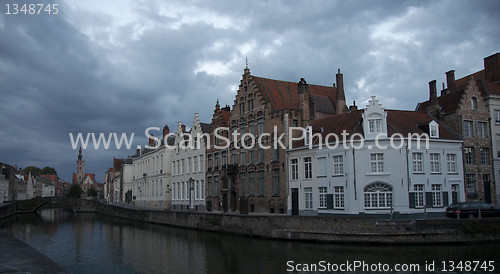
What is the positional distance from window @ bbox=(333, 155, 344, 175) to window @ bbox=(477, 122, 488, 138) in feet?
35.8

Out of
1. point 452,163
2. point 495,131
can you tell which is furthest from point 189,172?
point 495,131

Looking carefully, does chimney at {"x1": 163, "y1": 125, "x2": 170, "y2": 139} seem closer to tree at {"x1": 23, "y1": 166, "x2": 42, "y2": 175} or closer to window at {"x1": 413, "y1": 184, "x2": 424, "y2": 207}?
window at {"x1": 413, "y1": 184, "x2": 424, "y2": 207}

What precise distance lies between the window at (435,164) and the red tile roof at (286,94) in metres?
10.6

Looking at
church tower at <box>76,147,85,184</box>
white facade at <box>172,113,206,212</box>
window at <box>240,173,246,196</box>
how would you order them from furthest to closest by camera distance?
church tower at <box>76,147,85,184</box> < white facade at <box>172,113,206,212</box> < window at <box>240,173,246,196</box>

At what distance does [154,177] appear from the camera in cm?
5631

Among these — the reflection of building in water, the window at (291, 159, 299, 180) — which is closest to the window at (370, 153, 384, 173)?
the window at (291, 159, 299, 180)

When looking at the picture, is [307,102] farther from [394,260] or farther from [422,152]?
[394,260]

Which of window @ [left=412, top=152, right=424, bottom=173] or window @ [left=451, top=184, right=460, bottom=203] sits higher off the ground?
window @ [left=412, top=152, right=424, bottom=173]

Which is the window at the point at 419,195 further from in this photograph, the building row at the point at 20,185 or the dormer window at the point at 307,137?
the building row at the point at 20,185

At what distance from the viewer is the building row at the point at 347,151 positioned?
1055 inches

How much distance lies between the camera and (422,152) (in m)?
27.4

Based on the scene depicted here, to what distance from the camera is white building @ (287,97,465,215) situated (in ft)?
86.9

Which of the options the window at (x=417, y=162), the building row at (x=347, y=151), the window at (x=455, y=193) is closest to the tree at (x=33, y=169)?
the building row at (x=347, y=151)

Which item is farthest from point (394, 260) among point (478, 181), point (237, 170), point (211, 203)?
point (211, 203)
